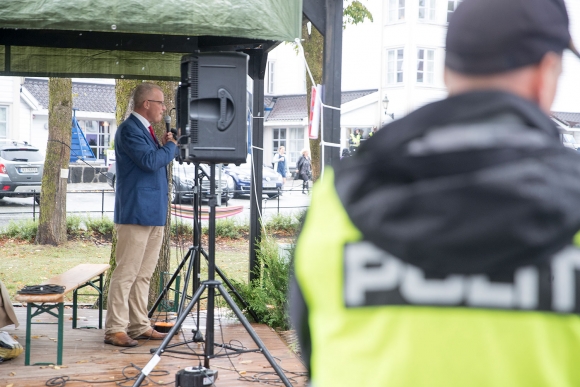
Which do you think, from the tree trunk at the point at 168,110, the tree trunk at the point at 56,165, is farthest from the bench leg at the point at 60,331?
the tree trunk at the point at 56,165

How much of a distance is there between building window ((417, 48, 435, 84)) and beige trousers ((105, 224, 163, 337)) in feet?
105

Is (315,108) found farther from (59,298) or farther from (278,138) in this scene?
(278,138)

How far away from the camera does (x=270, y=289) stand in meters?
6.39

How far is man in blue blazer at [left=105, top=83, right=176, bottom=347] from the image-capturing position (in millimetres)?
5350

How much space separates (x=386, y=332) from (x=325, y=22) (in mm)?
3945

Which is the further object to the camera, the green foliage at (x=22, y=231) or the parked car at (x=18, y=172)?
the parked car at (x=18, y=172)

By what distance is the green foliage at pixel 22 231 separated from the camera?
12938 millimetres

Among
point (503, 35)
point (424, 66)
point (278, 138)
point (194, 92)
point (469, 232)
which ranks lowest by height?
point (469, 232)

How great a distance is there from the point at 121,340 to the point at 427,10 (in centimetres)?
3387

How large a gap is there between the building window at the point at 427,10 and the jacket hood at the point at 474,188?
121 feet

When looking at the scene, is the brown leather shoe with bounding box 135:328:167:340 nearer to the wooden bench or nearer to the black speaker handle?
the wooden bench

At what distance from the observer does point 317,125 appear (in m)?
4.85

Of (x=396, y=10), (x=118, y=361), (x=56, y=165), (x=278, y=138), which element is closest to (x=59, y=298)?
(x=118, y=361)

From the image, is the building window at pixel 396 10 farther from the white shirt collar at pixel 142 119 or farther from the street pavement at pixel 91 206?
the white shirt collar at pixel 142 119
